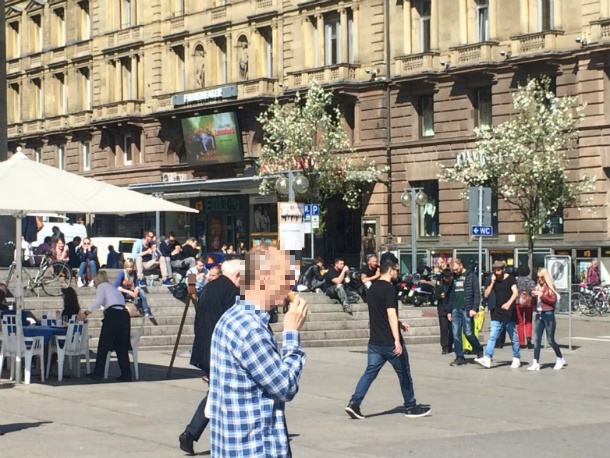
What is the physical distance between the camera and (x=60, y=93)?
68.7 m

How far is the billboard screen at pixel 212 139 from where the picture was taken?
56.2 meters

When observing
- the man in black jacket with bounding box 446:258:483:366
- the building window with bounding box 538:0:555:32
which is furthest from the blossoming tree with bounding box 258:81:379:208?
the man in black jacket with bounding box 446:258:483:366

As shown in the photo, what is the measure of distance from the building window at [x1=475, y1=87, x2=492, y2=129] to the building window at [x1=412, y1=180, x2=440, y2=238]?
3.07 meters

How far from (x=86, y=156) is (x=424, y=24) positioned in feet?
80.2

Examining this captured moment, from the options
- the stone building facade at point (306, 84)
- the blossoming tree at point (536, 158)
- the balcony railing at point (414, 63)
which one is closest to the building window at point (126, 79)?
the stone building facade at point (306, 84)

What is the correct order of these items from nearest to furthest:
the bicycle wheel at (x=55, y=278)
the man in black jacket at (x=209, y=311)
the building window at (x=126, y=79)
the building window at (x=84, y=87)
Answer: the man in black jacket at (x=209, y=311) < the bicycle wheel at (x=55, y=278) < the building window at (x=126, y=79) < the building window at (x=84, y=87)

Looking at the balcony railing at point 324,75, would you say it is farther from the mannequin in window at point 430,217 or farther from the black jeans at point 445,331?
the black jeans at point 445,331

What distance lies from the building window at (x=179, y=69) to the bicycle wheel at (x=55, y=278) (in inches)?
1262

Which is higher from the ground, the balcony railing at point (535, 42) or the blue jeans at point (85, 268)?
the balcony railing at point (535, 42)

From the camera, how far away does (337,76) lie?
50969mm

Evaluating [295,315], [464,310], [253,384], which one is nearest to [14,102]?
[464,310]

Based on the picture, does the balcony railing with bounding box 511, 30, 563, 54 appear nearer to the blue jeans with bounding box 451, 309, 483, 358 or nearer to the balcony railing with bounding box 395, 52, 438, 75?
the balcony railing with bounding box 395, 52, 438, 75

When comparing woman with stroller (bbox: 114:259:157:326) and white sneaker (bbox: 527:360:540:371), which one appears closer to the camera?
white sneaker (bbox: 527:360:540:371)

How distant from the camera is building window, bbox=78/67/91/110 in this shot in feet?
218
